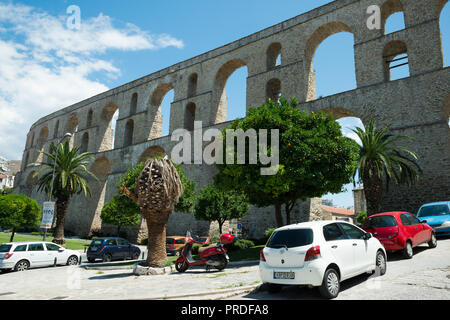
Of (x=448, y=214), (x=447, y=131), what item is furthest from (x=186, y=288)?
(x=447, y=131)

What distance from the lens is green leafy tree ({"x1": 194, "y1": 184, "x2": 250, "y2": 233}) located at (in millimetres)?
21969

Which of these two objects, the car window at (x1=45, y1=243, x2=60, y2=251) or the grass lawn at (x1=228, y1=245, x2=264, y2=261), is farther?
the car window at (x1=45, y1=243, x2=60, y2=251)

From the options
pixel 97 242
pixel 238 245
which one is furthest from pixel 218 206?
pixel 97 242

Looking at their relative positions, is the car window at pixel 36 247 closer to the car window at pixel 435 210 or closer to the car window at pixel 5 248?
the car window at pixel 5 248

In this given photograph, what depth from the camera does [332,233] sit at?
6.01 m

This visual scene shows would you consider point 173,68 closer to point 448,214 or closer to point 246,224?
point 246,224

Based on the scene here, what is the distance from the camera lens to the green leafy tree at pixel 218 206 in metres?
22.0

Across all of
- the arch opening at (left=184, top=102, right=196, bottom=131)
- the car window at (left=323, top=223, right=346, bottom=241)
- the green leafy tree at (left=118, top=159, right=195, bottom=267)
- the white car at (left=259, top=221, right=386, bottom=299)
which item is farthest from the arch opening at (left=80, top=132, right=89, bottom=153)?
the car window at (left=323, top=223, right=346, bottom=241)

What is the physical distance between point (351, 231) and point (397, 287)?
1316mm

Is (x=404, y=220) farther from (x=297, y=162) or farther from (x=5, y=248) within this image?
(x=5, y=248)

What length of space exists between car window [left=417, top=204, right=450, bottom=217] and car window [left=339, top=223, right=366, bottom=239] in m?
8.04

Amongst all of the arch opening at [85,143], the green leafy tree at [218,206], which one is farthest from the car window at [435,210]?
the arch opening at [85,143]

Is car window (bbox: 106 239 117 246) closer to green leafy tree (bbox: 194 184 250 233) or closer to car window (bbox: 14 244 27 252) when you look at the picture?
car window (bbox: 14 244 27 252)

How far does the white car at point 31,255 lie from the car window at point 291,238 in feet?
37.7
